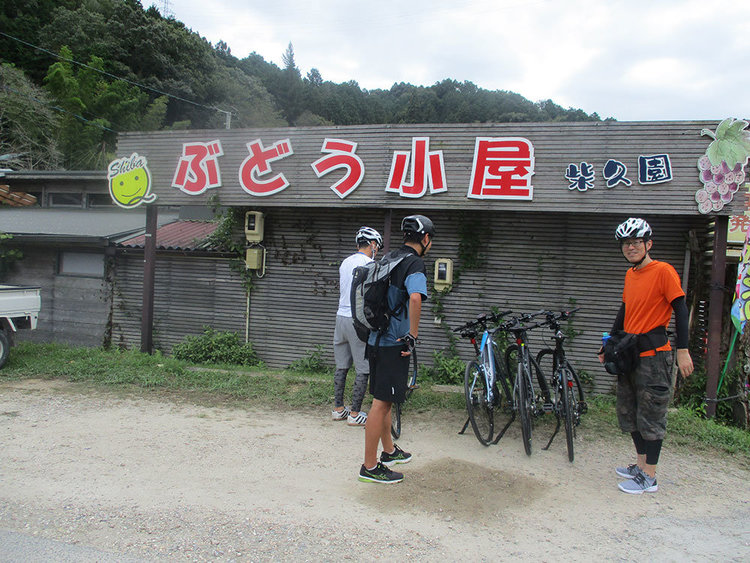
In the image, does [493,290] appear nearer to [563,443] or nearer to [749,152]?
[563,443]

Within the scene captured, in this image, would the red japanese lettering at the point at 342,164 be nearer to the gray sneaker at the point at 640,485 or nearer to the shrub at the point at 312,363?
the shrub at the point at 312,363

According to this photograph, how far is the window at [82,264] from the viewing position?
32.1 ft

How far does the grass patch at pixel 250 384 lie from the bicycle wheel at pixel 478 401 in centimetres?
83

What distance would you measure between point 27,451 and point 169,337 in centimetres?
464

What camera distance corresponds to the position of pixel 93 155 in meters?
25.7

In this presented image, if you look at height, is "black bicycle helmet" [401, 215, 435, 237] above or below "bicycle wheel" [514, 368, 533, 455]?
above

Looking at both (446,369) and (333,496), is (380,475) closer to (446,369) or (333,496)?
(333,496)

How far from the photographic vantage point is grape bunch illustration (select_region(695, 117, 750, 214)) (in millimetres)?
6070

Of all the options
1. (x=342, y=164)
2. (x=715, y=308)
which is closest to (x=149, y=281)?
(x=342, y=164)

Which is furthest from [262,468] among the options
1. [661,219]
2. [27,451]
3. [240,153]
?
[661,219]

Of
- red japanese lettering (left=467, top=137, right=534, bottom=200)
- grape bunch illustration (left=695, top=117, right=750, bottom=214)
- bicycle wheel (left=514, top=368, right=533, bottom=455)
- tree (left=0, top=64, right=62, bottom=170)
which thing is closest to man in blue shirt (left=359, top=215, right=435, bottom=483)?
bicycle wheel (left=514, top=368, right=533, bottom=455)

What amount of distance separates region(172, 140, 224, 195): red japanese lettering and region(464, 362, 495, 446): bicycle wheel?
5.09m

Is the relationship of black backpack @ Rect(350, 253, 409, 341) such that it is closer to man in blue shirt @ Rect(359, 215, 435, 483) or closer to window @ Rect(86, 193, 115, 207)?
man in blue shirt @ Rect(359, 215, 435, 483)

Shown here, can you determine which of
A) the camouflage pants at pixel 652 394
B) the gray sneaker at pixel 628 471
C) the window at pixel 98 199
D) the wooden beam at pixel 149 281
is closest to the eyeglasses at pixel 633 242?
the camouflage pants at pixel 652 394
